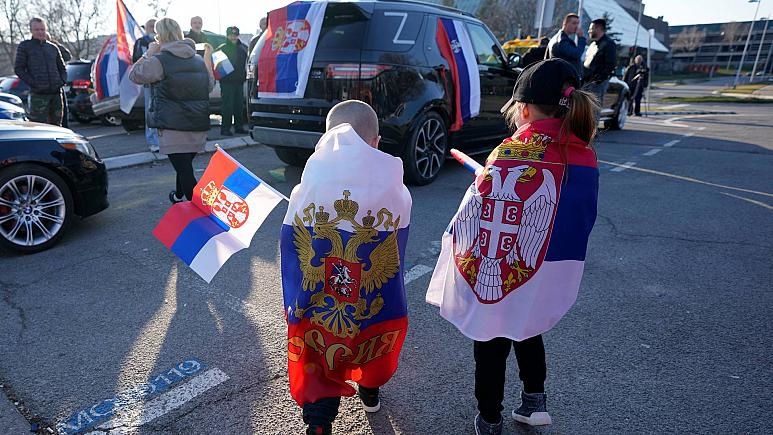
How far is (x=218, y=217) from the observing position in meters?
2.64

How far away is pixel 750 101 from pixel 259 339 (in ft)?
93.5

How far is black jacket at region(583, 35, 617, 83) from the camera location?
348 inches

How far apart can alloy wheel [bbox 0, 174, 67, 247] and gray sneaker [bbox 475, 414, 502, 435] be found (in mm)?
3933

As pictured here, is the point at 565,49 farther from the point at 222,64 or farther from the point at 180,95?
the point at 180,95

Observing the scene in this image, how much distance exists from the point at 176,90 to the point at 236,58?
→ 17.7 feet

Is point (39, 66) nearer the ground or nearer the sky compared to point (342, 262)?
nearer the sky

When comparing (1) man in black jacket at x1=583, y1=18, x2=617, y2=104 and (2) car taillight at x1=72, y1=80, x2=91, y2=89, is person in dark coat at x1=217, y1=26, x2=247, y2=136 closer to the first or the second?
(2) car taillight at x1=72, y1=80, x2=91, y2=89

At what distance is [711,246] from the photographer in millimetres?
4613

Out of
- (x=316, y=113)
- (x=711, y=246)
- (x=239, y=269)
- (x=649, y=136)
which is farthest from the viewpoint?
(x=649, y=136)

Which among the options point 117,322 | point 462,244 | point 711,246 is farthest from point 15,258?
point 711,246

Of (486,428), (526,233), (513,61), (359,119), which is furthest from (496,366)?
(513,61)

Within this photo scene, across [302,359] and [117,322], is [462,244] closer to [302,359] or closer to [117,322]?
[302,359]

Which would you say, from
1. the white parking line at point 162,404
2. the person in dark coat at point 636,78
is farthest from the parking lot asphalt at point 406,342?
the person in dark coat at point 636,78

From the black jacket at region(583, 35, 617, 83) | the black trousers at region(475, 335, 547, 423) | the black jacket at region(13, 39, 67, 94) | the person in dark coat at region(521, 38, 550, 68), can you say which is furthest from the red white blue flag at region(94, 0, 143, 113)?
the black jacket at region(583, 35, 617, 83)
